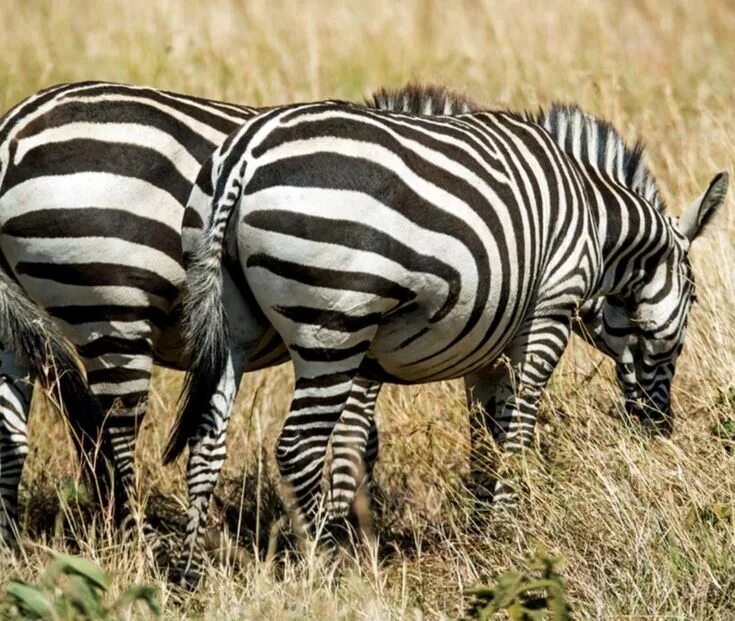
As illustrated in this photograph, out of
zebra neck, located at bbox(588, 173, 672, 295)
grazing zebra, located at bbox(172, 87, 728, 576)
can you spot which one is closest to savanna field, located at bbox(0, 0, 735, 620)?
grazing zebra, located at bbox(172, 87, 728, 576)

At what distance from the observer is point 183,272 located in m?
4.92

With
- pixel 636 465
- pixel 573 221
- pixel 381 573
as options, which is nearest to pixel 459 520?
pixel 381 573

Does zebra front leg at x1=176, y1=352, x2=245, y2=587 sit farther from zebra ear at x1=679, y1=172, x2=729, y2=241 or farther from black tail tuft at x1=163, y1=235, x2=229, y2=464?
zebra ear at x1=679, y1=172, x2=729, y2=241

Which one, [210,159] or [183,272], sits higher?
[210,159]

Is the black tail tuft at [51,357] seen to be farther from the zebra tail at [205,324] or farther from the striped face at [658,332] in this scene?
the striped face at [658,332]

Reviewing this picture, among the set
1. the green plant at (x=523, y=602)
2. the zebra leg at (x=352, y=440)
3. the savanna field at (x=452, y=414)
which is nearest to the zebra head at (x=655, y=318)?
the savanna field at (x=452, y=414)

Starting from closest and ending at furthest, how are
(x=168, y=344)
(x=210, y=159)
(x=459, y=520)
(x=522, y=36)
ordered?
(x=210, y=159) → (x=168, y=344) → (x=459, y=520) → (x=522, y=36)

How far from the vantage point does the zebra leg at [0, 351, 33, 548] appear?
5270 millimetres

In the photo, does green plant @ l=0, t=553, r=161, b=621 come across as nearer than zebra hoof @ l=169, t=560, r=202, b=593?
Yes

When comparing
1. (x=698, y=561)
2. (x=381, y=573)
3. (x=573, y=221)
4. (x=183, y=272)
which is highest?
(x=573, y=221)

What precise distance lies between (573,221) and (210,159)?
1.64m

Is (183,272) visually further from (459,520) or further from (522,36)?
(522,36)

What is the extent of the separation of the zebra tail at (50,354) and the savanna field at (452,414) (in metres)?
0.37

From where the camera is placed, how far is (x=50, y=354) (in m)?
4.75
